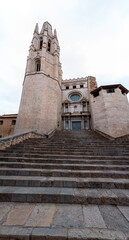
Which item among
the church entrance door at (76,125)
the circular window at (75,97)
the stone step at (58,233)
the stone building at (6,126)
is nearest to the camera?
the stone step at (58,233)

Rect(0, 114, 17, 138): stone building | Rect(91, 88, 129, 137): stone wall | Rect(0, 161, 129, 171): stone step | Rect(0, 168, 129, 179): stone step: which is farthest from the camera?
Rect(0, 114, 17, 138): stone building

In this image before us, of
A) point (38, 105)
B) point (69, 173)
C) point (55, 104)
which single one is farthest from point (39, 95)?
point (69, 173)

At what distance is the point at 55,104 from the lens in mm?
15711

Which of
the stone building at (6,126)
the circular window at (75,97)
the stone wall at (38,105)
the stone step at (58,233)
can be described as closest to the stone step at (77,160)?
the stone step at (58,233)

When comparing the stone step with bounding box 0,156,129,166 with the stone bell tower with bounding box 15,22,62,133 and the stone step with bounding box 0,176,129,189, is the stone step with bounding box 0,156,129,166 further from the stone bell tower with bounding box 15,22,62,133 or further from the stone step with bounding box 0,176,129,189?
the stone bell tower with bounding box 15,22,62,133

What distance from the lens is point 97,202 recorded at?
1.94 m

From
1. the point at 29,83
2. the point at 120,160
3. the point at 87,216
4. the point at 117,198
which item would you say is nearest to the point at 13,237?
the point at 87,216

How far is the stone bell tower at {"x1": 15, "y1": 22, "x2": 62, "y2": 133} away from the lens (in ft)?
43.2

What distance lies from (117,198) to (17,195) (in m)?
2.14

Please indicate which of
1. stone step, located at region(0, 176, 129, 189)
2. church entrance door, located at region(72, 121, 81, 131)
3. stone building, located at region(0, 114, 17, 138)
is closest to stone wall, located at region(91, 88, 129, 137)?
church entrance door, located at region(72, 121, 81, 131)

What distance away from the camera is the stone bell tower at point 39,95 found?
13.2m

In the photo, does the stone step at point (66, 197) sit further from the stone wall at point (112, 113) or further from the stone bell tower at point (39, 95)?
the stone wall at point (112, 113)

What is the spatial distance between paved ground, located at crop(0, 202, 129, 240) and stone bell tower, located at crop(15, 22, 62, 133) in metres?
11.2

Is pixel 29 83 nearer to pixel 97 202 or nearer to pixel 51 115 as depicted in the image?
pixel 51 115
